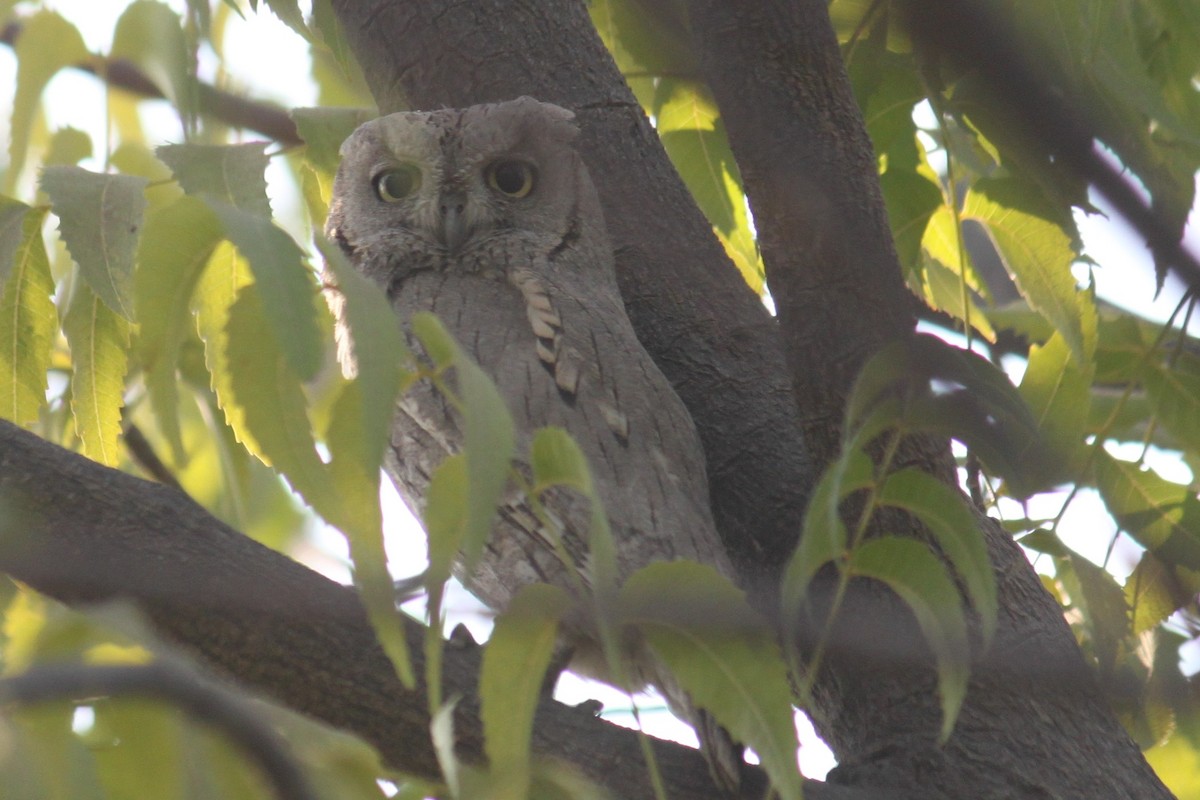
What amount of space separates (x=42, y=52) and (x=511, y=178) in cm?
101

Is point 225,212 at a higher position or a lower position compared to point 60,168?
lower

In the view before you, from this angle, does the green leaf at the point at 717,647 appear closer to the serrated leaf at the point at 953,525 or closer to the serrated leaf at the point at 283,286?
the serrated leaf at the point at 953,525

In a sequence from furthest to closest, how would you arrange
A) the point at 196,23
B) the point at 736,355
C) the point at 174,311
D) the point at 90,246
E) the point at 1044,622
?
1. the point at 736,355
2. the point at 196,23
3. the point at 1044,622
4. the point at 90,246
5. the point at 174,311

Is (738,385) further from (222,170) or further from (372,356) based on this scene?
(372,356)

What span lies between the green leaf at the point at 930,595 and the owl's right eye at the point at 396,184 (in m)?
1.68

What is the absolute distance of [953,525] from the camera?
1.39 m

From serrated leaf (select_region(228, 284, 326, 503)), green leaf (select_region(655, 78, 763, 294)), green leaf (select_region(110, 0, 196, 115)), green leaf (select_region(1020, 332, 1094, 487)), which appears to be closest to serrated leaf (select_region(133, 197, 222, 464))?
serrated leaf (select_region(228, 284, 326, 503))

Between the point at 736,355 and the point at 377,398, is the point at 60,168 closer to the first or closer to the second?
the point at 377,398

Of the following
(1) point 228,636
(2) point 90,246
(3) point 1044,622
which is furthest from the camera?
(3) point 1044,622

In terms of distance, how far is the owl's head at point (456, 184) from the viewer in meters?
2.56

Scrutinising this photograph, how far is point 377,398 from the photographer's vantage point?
93 centimetres

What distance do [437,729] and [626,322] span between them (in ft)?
4.49

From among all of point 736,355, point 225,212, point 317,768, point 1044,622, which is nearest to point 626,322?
point 736,355

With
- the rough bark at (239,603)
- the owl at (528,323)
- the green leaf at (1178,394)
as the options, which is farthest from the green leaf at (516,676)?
the green leaf at (1178,394)
